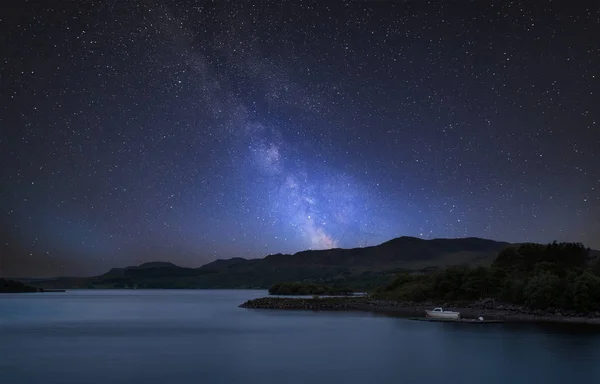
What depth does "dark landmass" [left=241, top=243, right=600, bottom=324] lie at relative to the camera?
7750cm

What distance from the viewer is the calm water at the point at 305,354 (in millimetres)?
38906

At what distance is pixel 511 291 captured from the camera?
93.0m

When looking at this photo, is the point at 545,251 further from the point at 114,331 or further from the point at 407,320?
the point at 114,331

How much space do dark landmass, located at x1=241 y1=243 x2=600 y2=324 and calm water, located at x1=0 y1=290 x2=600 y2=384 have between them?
12601 mm

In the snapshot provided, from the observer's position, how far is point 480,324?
74250 mm

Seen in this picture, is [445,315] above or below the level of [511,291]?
below

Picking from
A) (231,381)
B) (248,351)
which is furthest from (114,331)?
(231,381)

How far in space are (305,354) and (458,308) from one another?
54.6 metres

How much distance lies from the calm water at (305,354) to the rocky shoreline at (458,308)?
11.0 metres

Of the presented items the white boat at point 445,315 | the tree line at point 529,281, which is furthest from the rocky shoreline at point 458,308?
the white boat at point 445,315

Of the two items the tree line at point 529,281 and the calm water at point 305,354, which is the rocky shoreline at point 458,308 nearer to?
the tree line at point 529,281

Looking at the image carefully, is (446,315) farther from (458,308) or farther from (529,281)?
(458,308)

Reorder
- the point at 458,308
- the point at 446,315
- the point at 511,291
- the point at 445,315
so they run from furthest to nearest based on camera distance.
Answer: the point at 458,308, the point at 511,291, the point at 445,315, the point at 446,315

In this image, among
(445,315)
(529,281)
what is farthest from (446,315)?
(529,281)
